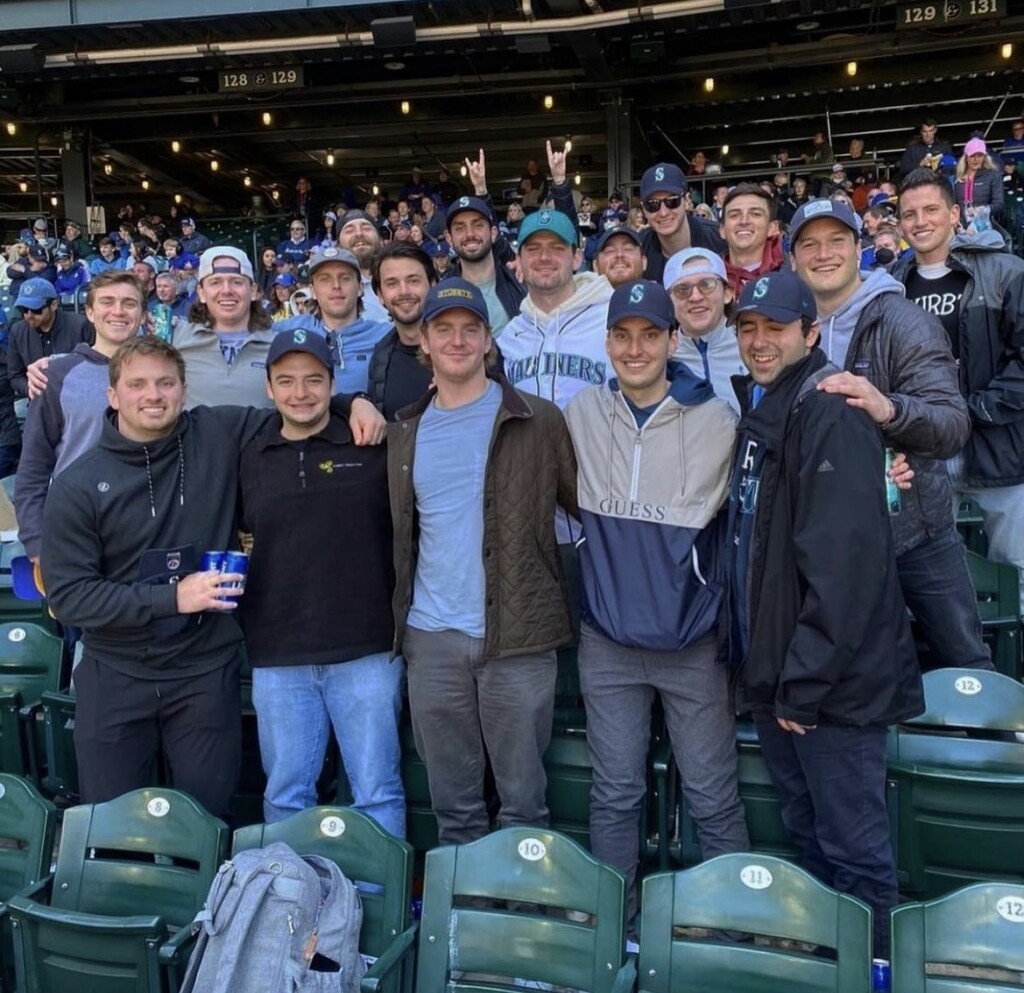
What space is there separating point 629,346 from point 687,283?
0.84m

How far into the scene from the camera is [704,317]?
10.9ft

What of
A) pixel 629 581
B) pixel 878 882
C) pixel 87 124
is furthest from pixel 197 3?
pixel 878 882

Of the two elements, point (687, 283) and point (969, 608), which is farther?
point (687, 283)

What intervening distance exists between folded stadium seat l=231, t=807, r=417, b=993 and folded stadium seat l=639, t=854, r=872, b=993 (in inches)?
23.9

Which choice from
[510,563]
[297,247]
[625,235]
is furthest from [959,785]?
[297,247]

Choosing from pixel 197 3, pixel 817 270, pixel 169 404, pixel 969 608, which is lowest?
pixel 969 608

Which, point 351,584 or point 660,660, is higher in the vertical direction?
point 351,584

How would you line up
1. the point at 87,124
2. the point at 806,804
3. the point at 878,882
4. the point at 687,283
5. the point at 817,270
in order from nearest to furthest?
the point at 878,882 → the point at 806,804 → the point at 817,270 → the point at 687,283 → the point at 87,124

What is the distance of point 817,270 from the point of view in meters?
2.83

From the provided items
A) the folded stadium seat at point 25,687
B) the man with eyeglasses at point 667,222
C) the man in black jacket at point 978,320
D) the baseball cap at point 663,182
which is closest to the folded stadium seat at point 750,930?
the man in black jacket at point 978,320

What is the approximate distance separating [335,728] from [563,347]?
149 centimetres

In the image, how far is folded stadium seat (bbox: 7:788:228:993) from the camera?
2361 mm

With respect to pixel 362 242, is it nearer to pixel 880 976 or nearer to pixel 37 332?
pixel 37 332

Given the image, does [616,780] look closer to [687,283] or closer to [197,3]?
[687,283]
